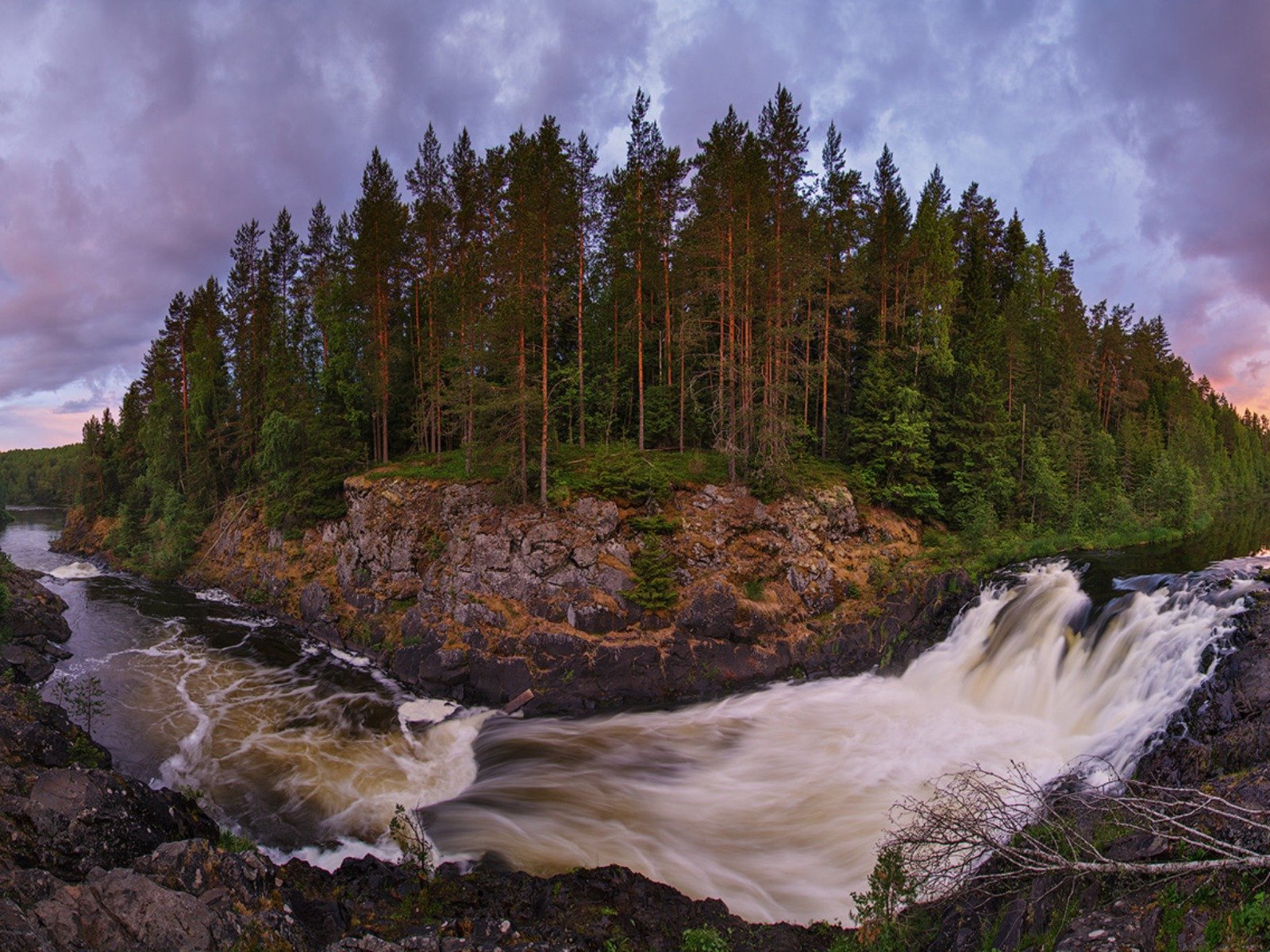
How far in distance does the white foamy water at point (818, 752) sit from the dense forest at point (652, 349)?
8.40 meters

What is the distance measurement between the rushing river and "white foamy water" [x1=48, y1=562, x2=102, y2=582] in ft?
67.2

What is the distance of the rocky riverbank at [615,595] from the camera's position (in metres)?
17.4

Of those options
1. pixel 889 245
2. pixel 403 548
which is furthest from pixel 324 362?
pixel 889 245

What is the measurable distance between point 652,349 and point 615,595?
16315 millimetres

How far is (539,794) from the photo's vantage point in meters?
13.0

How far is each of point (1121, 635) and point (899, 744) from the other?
629cm

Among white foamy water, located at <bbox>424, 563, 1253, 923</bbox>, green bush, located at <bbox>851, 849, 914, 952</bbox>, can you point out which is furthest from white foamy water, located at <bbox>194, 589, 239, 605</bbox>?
green bush, located at <bbox>851, 849, 914, 952</bbox>

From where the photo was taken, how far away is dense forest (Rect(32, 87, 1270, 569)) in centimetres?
2148

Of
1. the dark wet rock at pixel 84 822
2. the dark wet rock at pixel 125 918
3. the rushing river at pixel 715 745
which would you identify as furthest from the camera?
the rushing river at pixel 715 745

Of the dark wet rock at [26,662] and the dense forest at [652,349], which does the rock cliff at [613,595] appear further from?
the dark wet rock at [26,662]

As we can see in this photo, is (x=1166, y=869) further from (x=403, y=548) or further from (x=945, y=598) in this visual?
(x=403, y=548)

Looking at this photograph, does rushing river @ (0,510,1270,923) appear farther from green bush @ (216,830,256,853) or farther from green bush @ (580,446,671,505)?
green bush @ (580,446,671,505)

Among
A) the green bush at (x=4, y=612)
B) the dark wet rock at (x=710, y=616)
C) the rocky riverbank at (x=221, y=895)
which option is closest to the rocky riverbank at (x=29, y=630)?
the green bush at (x=4, y=612)

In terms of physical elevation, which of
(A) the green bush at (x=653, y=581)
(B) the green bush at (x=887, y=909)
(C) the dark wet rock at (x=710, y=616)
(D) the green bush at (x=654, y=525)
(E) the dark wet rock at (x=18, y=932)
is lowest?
(B) the green bush at (x=887, y=909)
